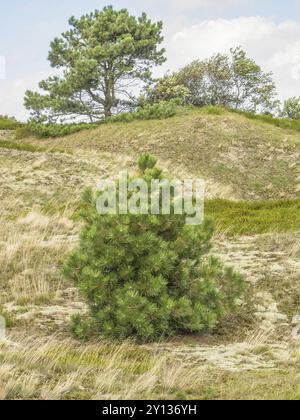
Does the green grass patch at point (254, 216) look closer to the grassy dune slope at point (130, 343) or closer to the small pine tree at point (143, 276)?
the grassy dune slope at point (130, 343)

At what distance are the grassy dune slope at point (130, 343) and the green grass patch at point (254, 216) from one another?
3cm

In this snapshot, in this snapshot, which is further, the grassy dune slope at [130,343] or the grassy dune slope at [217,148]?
the grassy dune slope at [217,148]

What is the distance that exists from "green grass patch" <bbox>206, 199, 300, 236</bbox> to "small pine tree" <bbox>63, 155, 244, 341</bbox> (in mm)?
4392

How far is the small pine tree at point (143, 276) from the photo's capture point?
8289 mm

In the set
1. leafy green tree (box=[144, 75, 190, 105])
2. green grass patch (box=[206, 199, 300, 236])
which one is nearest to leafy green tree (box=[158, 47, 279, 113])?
leafy green tree (box=[144, 75, 190, 105])

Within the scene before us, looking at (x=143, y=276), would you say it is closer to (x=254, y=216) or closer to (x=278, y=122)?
(x=254, y=216)

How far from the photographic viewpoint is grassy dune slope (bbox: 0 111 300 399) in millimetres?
5988

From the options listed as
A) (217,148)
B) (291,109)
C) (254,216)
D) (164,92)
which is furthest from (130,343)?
(291,109)

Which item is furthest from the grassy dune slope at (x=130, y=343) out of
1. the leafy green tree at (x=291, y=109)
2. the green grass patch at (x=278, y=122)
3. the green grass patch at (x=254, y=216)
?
the leafy green tree at (x=291, y=109)

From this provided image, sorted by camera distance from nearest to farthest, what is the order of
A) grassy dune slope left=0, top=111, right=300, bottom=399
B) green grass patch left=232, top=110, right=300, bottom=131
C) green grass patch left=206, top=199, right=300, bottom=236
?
grassy dune slope left=0, top=111, right=300, bottom=399 < green grass patch left=206, top=199, right=300, bottom=236 < green grass patch left=232, top=110, right=300, bottom=131

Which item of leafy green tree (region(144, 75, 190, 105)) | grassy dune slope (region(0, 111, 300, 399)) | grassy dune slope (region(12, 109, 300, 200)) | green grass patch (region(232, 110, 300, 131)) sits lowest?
grassy dune slope (region(0, 111, 300, 399))

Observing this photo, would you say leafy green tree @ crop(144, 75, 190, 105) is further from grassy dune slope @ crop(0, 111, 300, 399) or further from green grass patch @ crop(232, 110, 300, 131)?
grassy dune slope @ crop(0, 111, 300, 399)

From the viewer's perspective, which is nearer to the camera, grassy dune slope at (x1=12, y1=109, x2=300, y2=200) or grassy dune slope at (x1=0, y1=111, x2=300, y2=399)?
grassy dune slope at (x1=0, y1=111, x2=300, y2=399)

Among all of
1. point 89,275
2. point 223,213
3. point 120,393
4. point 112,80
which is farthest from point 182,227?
point 112,80
